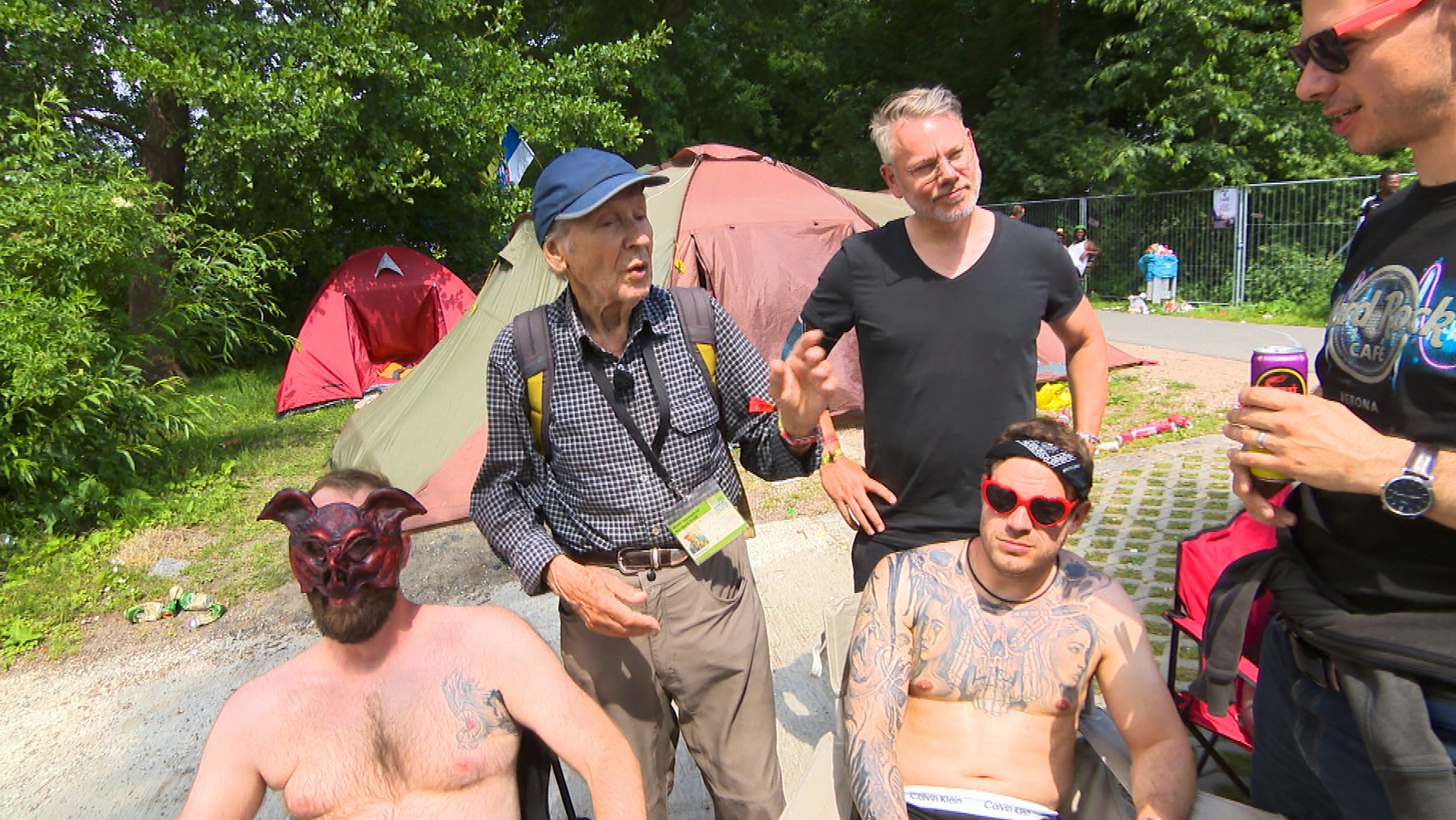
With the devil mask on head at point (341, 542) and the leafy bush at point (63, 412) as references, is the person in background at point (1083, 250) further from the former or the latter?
the devil mask on head at point (341, 542)

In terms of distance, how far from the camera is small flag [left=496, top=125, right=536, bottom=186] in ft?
34.7

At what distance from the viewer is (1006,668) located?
6.63 ft

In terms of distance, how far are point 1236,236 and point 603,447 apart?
566 inches

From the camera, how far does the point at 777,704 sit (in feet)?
11.4

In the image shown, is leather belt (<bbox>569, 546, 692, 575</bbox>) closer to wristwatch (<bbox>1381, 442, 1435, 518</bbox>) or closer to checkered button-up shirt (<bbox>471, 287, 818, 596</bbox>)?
checkered button-up shirt (<bbox>471, 287, 818, 596</bbox>)

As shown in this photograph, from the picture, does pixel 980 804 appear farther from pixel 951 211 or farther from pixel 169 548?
pixel 169 548

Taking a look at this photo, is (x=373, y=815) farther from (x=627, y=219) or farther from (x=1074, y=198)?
(x=1074, y=198)

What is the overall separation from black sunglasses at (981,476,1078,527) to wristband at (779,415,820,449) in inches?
17.5

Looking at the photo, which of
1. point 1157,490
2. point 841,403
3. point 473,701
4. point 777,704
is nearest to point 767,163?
point 841,403

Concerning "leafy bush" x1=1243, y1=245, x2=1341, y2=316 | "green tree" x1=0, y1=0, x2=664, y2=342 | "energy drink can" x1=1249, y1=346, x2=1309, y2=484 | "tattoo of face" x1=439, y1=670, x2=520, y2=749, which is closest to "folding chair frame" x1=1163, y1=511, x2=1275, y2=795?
"energy drink can" x1=1249, y1=346, x2=1309, y2=484

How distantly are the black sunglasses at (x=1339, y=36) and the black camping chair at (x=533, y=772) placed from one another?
202 cm

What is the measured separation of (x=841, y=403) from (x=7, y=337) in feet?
18.1

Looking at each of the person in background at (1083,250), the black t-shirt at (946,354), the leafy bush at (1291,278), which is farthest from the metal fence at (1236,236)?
the black t-shirt at (946,354)

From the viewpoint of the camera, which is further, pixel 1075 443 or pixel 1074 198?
pixel 1074 198
